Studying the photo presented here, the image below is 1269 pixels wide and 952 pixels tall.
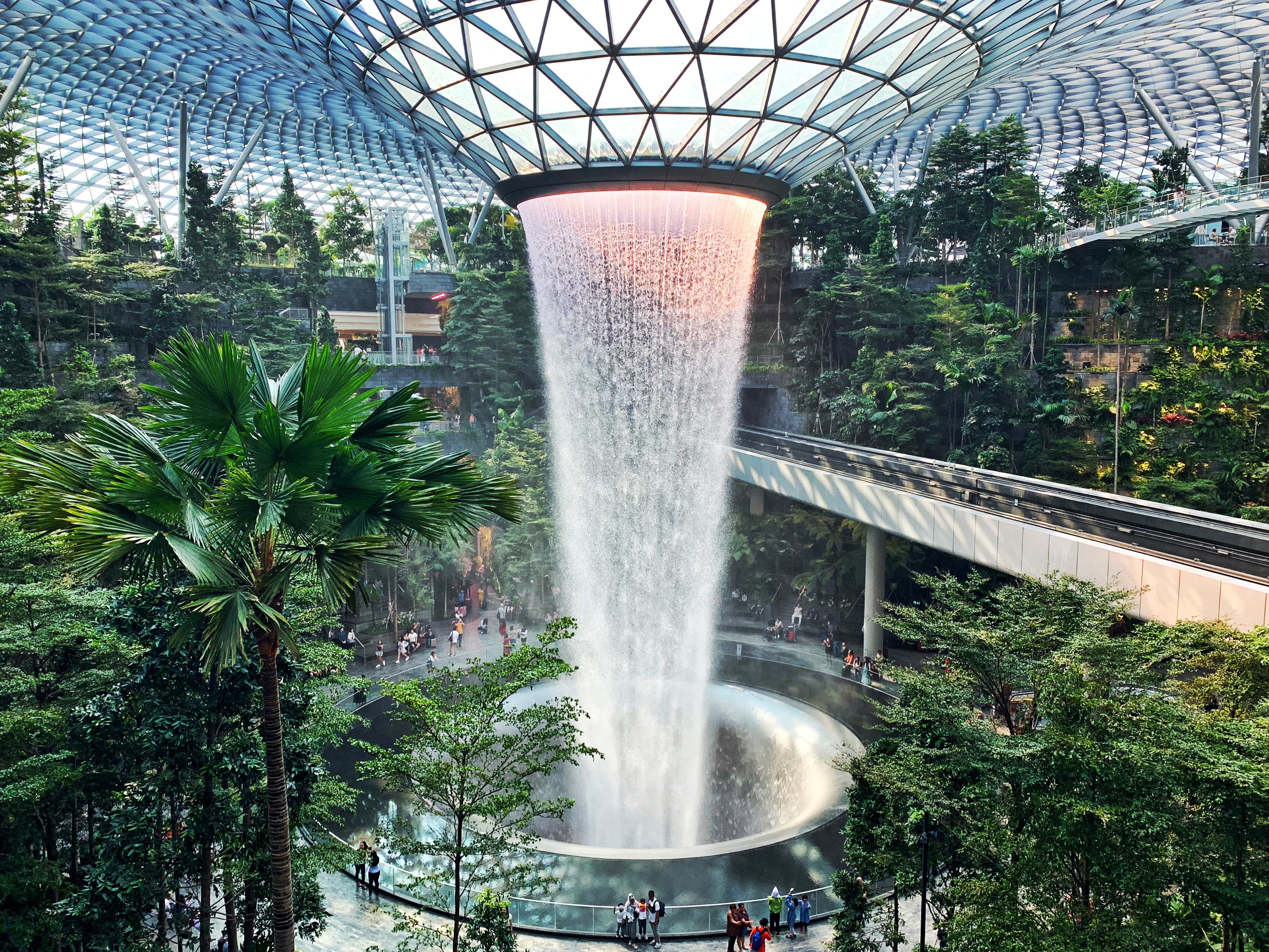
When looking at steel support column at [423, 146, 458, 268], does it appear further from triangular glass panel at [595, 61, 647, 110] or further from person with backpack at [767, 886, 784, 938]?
person with backpack at [767, 886, 784, 938]

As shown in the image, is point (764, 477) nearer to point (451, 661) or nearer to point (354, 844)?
point (451, 661)

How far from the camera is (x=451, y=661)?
1471 inches

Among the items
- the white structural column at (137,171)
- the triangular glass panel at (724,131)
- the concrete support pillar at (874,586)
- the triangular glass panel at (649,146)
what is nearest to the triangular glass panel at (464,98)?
the triangular glass panel at (649,146)

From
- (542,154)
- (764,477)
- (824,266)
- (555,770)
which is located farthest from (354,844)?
(824,266)

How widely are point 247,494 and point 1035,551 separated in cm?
2176

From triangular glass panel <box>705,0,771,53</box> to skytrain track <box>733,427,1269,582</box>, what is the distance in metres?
15.1

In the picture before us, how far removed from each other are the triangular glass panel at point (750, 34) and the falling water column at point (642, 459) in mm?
6388

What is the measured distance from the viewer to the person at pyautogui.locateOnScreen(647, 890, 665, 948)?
62.1 feet

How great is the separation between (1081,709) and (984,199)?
154 feet

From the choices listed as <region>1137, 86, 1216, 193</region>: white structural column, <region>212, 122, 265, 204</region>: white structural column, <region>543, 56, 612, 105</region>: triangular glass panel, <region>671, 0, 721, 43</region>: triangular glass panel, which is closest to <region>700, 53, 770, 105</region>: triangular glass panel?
<region>671, 0, 721, 43</region>: triangular glass panel

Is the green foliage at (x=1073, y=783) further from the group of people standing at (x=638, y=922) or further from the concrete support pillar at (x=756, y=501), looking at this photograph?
the concrete support pillar at (x=756, y=501)

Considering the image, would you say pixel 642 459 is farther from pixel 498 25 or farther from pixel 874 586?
pixel 498 25

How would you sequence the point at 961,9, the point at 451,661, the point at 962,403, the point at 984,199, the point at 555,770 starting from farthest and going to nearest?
the point at 984,199
the point at 962,403
the point at 451,661
the point at 555,770
the point at 961,9

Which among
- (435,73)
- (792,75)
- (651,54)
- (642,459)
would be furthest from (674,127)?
(642,459)
